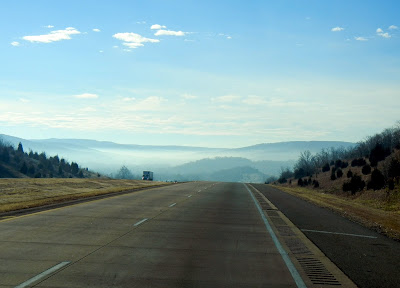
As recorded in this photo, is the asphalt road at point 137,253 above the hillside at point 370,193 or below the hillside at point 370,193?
below

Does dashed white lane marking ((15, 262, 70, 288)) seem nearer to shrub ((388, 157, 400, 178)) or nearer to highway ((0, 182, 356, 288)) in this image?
highway ((0, 182, 356, 288))

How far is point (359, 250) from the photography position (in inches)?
471

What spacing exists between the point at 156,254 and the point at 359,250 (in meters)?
5.10

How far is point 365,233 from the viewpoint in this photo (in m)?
15.6

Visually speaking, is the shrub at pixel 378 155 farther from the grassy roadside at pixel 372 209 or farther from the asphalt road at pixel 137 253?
the asphalt road at pixel 137 253

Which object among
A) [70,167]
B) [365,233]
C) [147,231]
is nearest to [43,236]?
[147,231]

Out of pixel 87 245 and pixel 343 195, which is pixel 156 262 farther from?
pixel 343 195

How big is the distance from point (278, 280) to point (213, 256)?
7.90 feet

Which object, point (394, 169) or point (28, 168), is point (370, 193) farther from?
point (28, 168)

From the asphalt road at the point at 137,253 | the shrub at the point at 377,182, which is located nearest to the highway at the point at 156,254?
the asphalt road at the point at 137,253

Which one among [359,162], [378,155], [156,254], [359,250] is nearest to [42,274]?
[156,254]

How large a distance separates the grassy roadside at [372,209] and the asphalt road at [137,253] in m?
4.72

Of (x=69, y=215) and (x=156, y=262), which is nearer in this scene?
(x=156, y=262)

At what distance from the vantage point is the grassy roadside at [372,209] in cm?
1807
